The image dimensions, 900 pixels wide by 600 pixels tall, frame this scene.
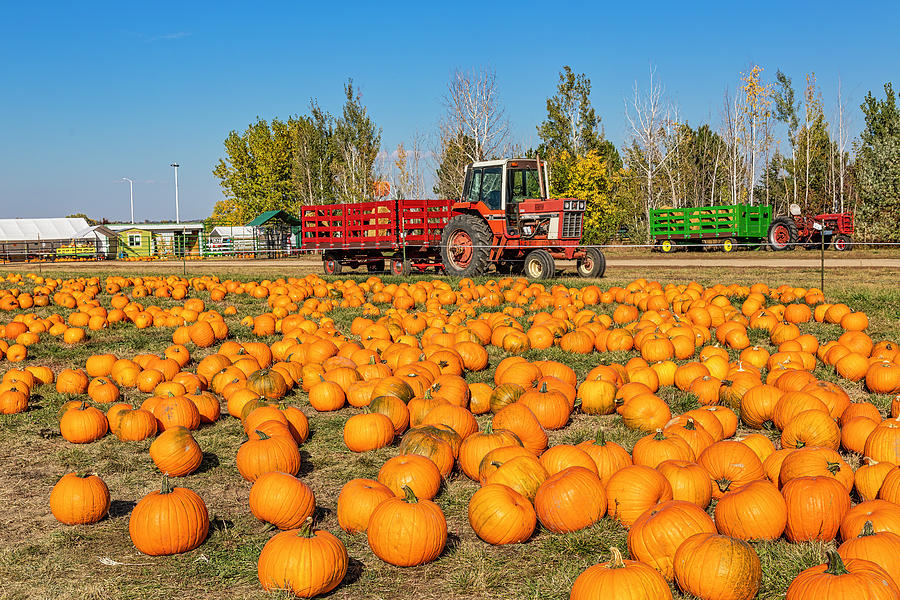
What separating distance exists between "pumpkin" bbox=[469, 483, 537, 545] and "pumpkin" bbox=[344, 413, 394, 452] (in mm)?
1560

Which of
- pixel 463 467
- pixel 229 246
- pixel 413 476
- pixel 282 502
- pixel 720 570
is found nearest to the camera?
pixel 720 570

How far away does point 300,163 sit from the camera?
5631cm

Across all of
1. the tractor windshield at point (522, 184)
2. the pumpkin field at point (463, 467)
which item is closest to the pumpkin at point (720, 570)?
the pumpkin field at point (463, 467)

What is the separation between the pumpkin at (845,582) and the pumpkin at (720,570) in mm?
197

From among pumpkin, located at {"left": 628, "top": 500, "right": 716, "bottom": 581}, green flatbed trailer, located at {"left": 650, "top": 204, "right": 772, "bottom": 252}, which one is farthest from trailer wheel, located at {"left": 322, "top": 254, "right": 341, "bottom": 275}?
pumpkin, located at {"left": 628, "top": 500, "right": 716, "bottom": 581}

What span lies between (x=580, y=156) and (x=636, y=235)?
5.72 metres

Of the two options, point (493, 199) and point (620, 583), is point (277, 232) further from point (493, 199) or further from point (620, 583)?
point (620, 583)

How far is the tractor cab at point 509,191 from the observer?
60.5 ft

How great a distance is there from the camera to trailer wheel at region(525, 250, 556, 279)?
663 inches

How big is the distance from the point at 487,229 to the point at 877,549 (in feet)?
50.4

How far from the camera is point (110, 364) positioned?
25.0 feet

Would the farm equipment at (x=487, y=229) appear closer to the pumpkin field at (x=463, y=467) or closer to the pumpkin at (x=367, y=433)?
the pumpkin field at (x=463, y=467)

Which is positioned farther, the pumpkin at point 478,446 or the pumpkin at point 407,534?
the pumpkin at point 478,446

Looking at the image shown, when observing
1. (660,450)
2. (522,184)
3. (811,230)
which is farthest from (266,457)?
(811,230)
